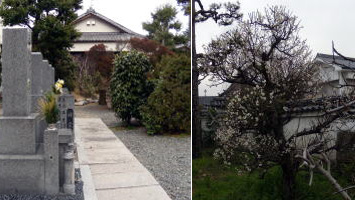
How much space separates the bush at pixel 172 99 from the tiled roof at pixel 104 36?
113 inches

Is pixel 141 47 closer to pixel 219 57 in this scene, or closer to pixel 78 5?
pixel 78 5

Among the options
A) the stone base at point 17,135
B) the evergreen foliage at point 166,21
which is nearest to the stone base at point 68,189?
the stone base at point 17,135

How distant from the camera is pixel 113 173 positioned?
133 inches

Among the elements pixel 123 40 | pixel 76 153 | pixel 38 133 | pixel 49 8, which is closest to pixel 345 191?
pixel 38 133

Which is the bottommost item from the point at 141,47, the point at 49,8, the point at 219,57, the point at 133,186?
the point at 133,186

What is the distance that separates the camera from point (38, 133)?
9.87 feet

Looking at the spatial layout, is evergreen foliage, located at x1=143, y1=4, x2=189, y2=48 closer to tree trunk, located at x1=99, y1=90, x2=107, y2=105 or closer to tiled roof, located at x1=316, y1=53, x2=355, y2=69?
tiled roof, located at x1=316, y1=53, x2=355, y2=69

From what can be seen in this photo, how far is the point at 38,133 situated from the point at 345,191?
2488mm

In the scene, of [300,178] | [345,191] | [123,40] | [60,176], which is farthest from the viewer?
[123,40]

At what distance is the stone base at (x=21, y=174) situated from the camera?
8.81ft

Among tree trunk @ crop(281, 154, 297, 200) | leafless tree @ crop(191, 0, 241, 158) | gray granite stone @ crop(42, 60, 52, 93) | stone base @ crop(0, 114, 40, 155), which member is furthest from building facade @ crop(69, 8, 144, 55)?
tree trunk @ crop(281, 154, 297, 200)

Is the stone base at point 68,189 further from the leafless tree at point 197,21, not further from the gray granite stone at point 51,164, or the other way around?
the leafless tree at point 197,21

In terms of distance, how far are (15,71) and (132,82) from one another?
12.8 ft

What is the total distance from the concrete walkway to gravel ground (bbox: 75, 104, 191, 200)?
10cm
